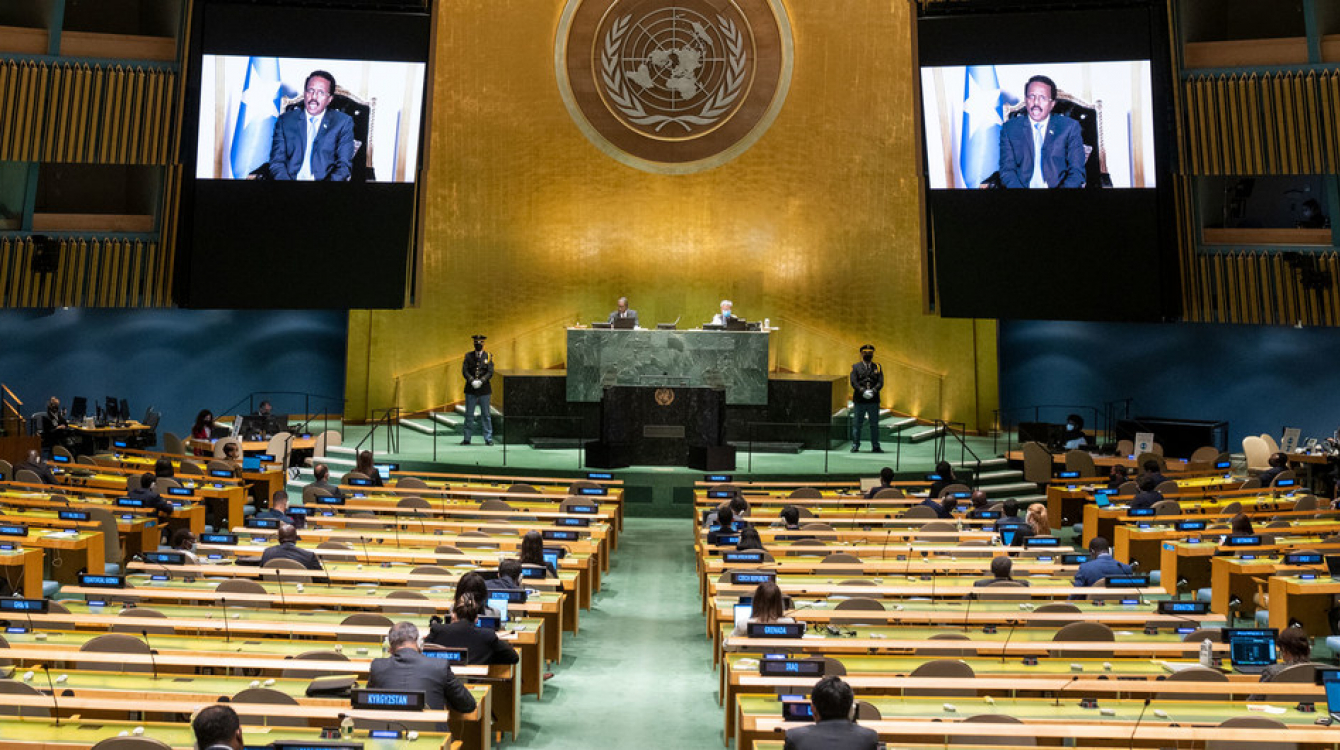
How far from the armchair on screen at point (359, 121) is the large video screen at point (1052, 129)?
27.5 feet

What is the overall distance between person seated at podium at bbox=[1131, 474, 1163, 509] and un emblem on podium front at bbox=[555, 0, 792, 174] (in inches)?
428

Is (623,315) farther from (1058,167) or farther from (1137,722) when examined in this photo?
(1137,722)

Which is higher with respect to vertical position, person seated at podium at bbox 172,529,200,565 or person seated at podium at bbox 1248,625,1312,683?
person seated at podium at bbox 172,529,200,565

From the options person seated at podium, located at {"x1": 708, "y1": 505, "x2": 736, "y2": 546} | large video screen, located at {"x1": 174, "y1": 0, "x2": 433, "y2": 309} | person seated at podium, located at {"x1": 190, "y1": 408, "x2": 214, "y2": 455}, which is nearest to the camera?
person seated at podium, located at {"x1": 708, "y1": 505, "x2": 736, "y2": 546}

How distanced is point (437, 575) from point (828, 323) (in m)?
14.7

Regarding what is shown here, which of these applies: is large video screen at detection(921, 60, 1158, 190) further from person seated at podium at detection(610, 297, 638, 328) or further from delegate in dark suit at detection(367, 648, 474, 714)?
delegate in dark suit at detection(367, 648, 474, 714)

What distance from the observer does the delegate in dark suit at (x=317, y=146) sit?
20656 millimetres

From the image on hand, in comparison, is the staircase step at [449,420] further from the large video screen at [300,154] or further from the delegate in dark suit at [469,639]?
the delegate in dark suit at [469,639]

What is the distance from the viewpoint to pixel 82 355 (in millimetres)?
23938

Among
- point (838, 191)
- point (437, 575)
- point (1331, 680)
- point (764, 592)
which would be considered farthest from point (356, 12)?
point (1331, 680)

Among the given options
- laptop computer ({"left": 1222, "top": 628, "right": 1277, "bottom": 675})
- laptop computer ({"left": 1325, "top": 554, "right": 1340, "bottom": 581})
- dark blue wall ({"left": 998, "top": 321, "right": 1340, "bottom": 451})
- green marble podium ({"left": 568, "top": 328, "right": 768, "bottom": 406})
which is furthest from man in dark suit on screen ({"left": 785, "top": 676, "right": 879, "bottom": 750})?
dark blue wall ({"left": 998, "top": 321, "right": 1340, "bottom": 451})

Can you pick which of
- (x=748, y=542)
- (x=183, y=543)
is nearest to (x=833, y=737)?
(x=748, y=542)

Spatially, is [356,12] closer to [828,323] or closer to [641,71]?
[641,71]

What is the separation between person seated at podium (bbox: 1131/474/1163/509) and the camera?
49.8 feet
